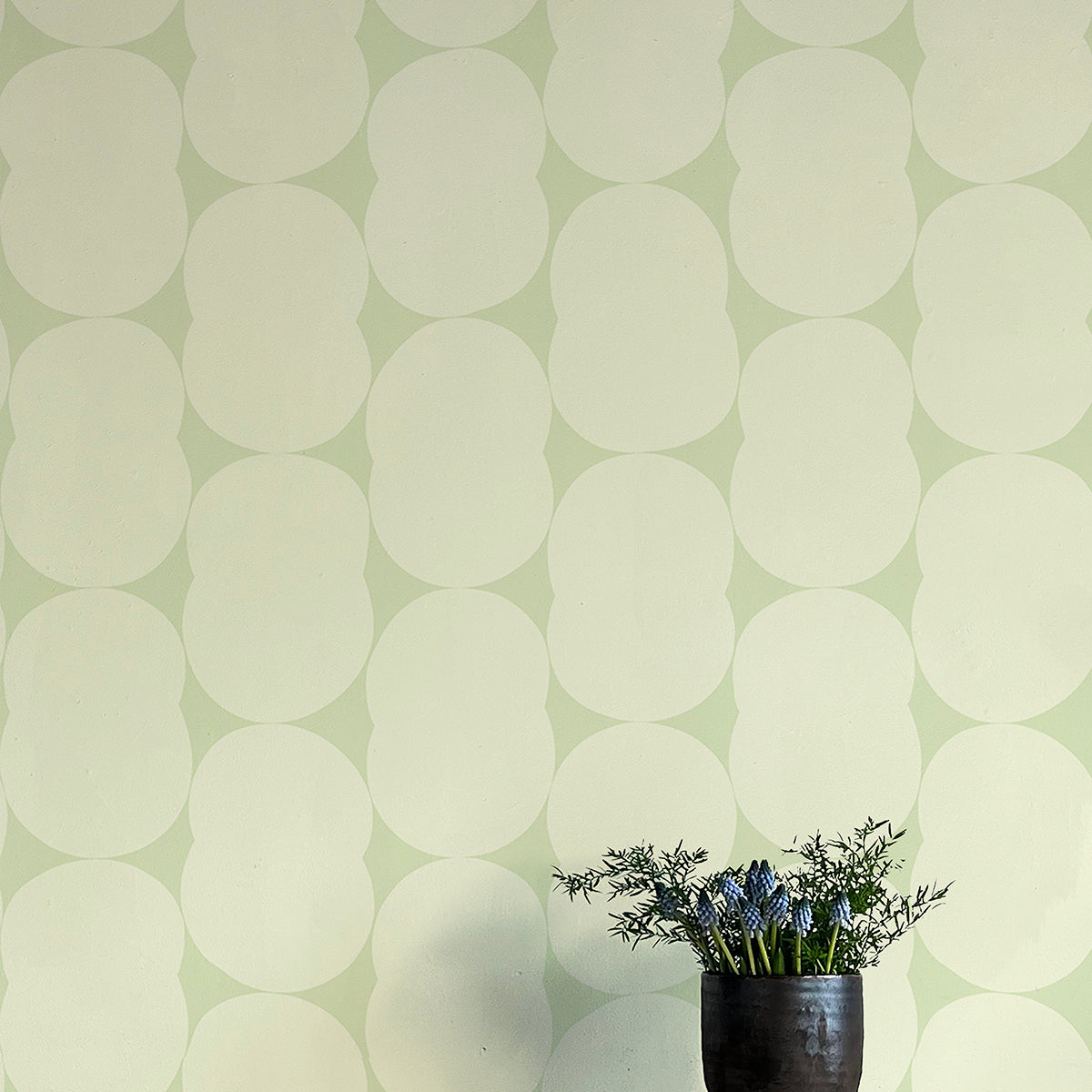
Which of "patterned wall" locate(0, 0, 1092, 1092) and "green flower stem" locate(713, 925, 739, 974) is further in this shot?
"patterned wall" locate(0, 0, 1092, 1092)

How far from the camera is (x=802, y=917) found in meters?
0.91

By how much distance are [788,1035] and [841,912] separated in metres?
0.09

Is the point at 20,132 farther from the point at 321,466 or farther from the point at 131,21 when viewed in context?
the point at 321,466

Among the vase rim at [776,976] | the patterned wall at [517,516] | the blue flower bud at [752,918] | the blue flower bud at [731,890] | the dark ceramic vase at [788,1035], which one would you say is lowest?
the dark ceramic vase at [788,1035]

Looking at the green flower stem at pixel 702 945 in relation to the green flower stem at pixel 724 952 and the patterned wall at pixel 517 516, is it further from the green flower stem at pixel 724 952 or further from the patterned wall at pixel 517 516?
the patterned wall at pixel 517 516

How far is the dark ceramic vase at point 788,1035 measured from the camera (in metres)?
0.89

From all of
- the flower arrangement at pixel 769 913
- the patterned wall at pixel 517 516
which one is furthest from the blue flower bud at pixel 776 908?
the patterned wall at pixel 517 516

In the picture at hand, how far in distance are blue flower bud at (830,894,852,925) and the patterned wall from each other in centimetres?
18

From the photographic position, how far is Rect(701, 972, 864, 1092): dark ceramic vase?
891 mm

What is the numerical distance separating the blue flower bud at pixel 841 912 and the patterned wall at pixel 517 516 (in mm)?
185

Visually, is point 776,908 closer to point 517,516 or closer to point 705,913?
point 705,913

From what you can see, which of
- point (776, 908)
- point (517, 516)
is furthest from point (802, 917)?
point (517, 516)

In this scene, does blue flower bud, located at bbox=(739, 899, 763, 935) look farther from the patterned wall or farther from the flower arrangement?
the patterned wall

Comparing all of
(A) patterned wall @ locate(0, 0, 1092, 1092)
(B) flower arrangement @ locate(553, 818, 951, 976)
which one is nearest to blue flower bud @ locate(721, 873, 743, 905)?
(B) flower arrangement @ locate(553, 818, 951, 976)
